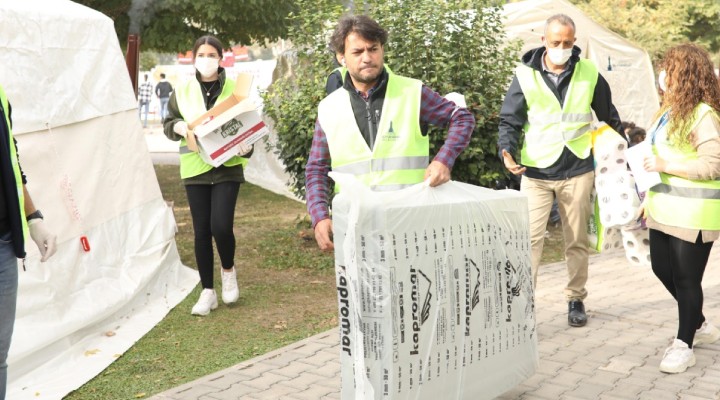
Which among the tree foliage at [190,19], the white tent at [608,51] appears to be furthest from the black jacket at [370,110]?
the white tent at [608,51]

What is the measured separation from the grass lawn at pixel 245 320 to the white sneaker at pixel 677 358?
2211 millimetres

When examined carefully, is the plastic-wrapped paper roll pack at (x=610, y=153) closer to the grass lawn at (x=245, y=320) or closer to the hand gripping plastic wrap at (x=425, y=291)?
the hand gripping plastic wrap at (x=425, y=291)

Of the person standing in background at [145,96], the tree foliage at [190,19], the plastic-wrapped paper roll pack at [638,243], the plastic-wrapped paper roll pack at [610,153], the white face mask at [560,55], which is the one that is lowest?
the person standing in background at [145,96]

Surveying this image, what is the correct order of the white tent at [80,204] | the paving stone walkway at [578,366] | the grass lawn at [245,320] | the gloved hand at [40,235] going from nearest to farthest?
1. the gloved hand at [40,235]
2. the paving stone walkway at [578,366]
3. the grass lawn at [245,320]
4. the white tent at [80,204]

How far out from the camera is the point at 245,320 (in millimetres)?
6027

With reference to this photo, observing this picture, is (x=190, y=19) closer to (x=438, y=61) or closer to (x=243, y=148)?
(x=438, y=61)

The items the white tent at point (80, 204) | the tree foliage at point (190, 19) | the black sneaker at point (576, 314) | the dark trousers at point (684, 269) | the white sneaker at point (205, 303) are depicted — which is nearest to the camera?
the dark trousers at point (684, 269)

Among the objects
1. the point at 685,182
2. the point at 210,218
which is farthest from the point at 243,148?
the point at 685,182

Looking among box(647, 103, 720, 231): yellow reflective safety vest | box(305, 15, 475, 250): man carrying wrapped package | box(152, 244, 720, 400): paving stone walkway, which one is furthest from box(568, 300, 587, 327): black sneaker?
box(305, 15, 475, 250): man carrying wrapped package

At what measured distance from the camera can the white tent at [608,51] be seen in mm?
12203

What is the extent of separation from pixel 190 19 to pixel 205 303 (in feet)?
23.5

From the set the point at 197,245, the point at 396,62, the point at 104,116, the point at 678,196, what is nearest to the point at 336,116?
the point at 678,196

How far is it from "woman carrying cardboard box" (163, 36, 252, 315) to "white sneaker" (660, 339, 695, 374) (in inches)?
118

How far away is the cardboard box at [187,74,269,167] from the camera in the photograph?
5828 mm
